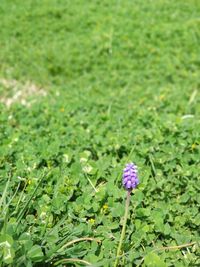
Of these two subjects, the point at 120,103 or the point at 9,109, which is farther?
the point at 120,103

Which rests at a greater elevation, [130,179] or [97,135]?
[130,179]

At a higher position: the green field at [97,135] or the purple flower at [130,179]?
the purple flower at [130,179]

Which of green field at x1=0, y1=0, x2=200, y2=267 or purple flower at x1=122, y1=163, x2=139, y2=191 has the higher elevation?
purple flower at x1=122, y1=163, x2=139, y2=191

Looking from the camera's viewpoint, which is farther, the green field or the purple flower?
the green field

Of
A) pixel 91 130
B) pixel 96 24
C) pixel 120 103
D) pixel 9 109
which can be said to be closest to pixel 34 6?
pixel 96 24

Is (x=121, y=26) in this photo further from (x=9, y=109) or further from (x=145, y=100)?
(x=9, y=109)

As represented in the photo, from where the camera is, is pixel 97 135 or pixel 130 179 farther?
pixel 97 135

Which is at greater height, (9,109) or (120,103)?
(9,109)

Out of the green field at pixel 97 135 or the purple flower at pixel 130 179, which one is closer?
the purple flower at pixel 130 179
